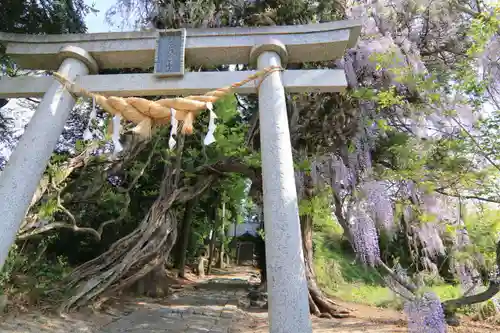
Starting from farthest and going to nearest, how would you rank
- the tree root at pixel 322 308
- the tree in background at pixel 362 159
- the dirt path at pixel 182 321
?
the tree root at pixel 322 308, the tree in background at pixel 362 159, the dirt path at pixel 182 321

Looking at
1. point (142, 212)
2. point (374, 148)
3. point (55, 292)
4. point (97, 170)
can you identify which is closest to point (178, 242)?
point (142, 212)

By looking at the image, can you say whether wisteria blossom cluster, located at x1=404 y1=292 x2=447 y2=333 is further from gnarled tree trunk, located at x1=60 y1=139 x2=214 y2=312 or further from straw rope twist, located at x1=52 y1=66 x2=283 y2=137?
gnarled tree trunk, located at x1=60 y1=139 x2=214 y2=312

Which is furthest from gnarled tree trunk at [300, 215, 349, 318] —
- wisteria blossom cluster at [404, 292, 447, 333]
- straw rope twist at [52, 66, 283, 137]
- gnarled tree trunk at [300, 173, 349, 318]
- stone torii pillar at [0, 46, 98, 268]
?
stone torii pillar at [0, 46, 98, 268]

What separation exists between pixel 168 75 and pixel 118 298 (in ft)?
16.2

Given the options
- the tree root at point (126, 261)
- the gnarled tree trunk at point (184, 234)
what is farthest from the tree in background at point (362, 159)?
the gnarled tree trunk at point (184, 234)

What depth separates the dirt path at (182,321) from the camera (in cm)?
428

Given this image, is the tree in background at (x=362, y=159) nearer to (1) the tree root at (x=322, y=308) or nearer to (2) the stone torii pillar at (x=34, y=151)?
(1) the tree root at (x=322, y=308)

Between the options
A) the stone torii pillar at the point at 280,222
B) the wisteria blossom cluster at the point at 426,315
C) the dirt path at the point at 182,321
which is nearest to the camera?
the stone torii pillar at the point at 280,222

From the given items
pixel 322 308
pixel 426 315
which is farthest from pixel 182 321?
pixel 426 315

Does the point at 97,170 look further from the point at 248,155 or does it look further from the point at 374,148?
the point at 374,148

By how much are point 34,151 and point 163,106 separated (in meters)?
1.15

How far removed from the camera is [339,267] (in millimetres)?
10391

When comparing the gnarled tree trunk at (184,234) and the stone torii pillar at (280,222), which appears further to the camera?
the gnarled tree trunk at (184,234)

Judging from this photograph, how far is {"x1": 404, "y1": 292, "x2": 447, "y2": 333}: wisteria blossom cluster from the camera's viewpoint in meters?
3.88
